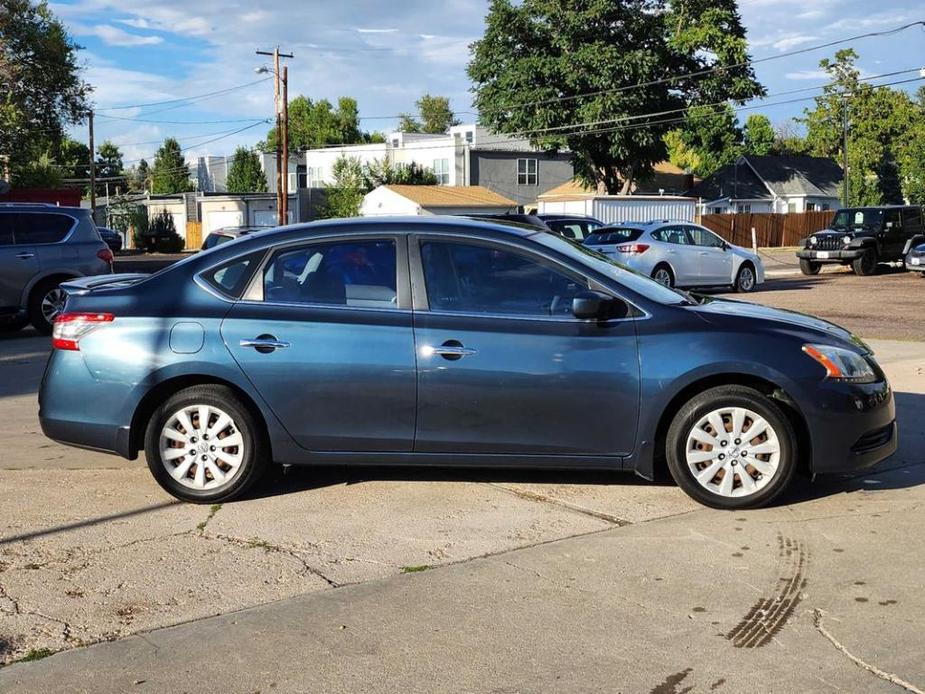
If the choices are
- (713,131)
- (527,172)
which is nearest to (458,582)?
(713,131)

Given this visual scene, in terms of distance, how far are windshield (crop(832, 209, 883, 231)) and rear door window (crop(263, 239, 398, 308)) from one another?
25.7m

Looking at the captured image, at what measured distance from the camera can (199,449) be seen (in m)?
6.03

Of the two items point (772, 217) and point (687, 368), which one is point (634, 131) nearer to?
point (772, 217)

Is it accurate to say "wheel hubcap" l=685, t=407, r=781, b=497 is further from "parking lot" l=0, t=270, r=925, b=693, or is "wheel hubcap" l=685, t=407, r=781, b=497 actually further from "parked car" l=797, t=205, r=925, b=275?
"parked car" l=797, t=205, r=925, b=275

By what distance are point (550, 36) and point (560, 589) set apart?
50663mm

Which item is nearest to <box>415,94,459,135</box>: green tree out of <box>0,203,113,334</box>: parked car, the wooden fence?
the wooden fence

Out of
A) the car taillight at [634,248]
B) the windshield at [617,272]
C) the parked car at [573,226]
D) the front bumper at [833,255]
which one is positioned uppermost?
the parked car at [573,226]

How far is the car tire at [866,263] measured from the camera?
2853cm

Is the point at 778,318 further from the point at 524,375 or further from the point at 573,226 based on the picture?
the point at 573,226

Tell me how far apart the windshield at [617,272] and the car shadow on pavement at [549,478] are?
3.79 ft

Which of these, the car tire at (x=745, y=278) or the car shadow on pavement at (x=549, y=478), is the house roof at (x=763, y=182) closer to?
the car tire at (x=745, y=278)

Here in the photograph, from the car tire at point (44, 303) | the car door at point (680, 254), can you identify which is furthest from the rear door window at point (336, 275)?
the car door at point (680, 254)

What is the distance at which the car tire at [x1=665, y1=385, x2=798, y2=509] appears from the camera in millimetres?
5777

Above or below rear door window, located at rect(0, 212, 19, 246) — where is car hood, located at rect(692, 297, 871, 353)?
below
